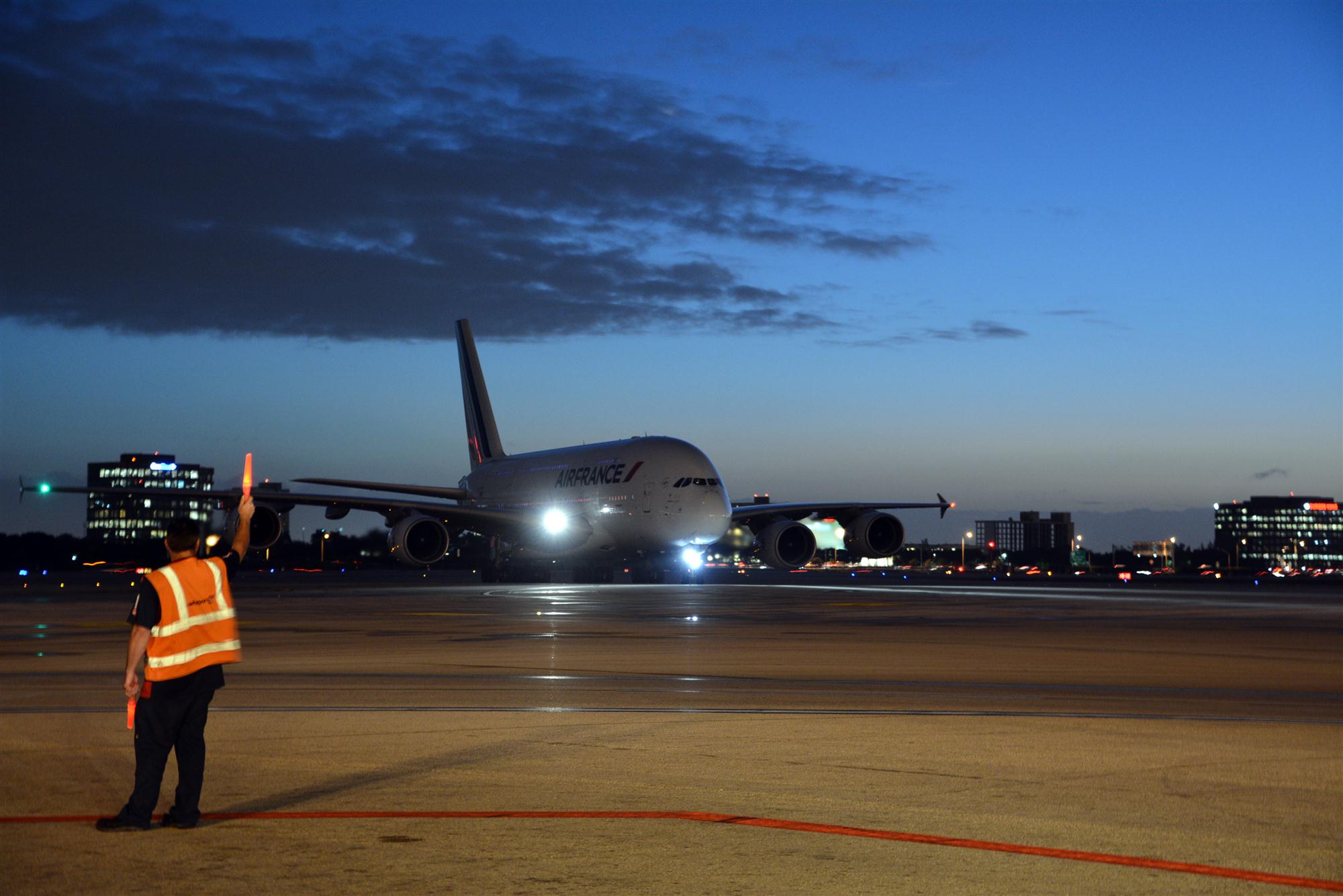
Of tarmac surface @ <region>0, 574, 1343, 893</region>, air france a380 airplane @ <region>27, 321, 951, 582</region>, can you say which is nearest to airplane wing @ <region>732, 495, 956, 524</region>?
air france a380 airplane @ <region>27, 321, 951, 582</region>

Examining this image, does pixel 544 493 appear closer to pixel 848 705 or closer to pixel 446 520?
pixel 446 520

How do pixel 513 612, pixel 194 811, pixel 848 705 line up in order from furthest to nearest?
pixel 513 612
pixel 848 705
pixel 194 811

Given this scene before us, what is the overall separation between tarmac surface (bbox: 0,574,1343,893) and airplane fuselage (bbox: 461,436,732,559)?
2655cm

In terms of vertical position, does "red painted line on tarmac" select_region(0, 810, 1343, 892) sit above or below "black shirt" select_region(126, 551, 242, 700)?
below

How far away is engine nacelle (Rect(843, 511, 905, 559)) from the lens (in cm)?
5172

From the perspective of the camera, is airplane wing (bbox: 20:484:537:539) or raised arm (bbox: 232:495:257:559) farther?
airplane wing (bbox: 20:484:537:539)

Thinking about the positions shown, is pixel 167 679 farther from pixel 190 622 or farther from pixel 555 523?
pixel 555 523

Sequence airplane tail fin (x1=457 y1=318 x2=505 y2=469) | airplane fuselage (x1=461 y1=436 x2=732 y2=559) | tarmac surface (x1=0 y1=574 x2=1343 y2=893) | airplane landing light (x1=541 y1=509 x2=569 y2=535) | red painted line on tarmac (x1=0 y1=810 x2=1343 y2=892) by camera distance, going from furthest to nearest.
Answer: airplane tail fin (x1=457 y1=318 x2=505 y2=469) < airplane landing light (x1=541 y1=509 x2=569 y2=535) < airplane fuselage (x1=461 y1=436 x2=732 y2=559) < tarmac surface (x1=0 y1=574 x2=1343 y2=893) < red painted line on tarmac (x1=0 y1=810 x2=1343 y2=892)

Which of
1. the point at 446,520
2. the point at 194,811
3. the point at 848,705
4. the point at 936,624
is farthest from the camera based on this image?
the point at 446,520

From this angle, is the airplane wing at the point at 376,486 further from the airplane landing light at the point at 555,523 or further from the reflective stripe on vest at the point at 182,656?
the reflective stripe on vest at the point at 182,656

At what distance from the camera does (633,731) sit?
419 inches

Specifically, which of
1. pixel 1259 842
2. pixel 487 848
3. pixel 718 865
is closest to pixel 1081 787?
pixel 1259 842

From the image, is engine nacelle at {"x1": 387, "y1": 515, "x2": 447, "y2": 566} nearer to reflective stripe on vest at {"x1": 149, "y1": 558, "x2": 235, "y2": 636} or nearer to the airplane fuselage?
the airplane fuselage

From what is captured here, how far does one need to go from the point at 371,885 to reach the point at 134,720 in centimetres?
217
